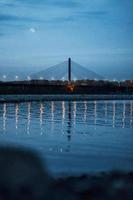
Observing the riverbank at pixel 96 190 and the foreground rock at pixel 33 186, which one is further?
the riverbank at pixel 96 190

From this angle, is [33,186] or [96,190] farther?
[96,190]

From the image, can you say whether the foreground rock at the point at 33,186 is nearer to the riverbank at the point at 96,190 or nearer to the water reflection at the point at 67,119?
the riverbank at the point at 96,190

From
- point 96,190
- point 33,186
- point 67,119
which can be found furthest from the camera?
point 67,119

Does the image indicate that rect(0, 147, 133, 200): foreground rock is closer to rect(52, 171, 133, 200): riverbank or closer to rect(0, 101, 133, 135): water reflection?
rect(52, 171, 133, 200): riverbank

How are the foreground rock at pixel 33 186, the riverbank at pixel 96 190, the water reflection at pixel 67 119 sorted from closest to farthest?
the foreground rock at pixel 33 186
the riverbank at pixel 96 190
the water reflection at pixel 67 119

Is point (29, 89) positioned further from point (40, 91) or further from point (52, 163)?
point (52, 163)

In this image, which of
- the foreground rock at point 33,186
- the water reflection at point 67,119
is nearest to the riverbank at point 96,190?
the foreground rock at point 33,186

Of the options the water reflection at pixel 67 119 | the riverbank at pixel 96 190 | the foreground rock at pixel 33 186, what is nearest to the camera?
the foreground rock at pixel 33 186

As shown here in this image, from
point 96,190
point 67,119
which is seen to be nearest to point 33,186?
point 96,190

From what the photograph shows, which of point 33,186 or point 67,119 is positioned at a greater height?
point 33,186

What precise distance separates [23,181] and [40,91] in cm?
17165

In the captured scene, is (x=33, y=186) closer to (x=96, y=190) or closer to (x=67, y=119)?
(x=96, y=190)

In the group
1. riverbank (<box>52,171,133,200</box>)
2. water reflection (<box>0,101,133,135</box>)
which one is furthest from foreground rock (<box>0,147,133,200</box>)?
water reflection (<box>0,101,133,135</box>)

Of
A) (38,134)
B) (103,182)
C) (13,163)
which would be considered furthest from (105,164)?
(38,134)
